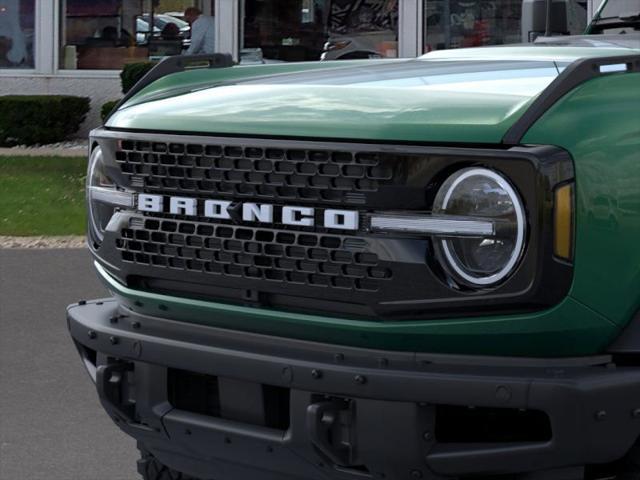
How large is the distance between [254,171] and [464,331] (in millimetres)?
708

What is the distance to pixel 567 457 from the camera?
3232 millimetres

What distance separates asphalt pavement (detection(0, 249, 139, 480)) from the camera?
18.4 feet

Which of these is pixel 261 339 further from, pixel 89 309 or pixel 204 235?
pixel 89 309

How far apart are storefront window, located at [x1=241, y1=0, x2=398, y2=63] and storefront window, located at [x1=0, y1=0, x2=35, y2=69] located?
3.55 metres

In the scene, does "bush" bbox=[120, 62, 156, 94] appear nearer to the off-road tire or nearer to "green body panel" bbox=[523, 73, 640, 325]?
the off-road tire

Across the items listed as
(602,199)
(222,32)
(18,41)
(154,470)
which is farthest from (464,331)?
(18,41)

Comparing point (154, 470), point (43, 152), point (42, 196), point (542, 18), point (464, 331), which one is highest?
point (542, 18)

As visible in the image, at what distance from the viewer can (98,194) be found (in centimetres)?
418

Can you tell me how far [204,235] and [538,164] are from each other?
999 millimetres

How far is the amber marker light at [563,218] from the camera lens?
3248 mm

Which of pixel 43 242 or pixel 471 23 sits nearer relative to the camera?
pixel 43 242

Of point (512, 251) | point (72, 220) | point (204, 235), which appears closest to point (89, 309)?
point (204, 235)

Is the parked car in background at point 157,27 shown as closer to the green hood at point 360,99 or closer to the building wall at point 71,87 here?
the building wall at point 71,87

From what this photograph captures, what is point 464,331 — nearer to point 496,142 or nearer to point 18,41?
point 496,142
